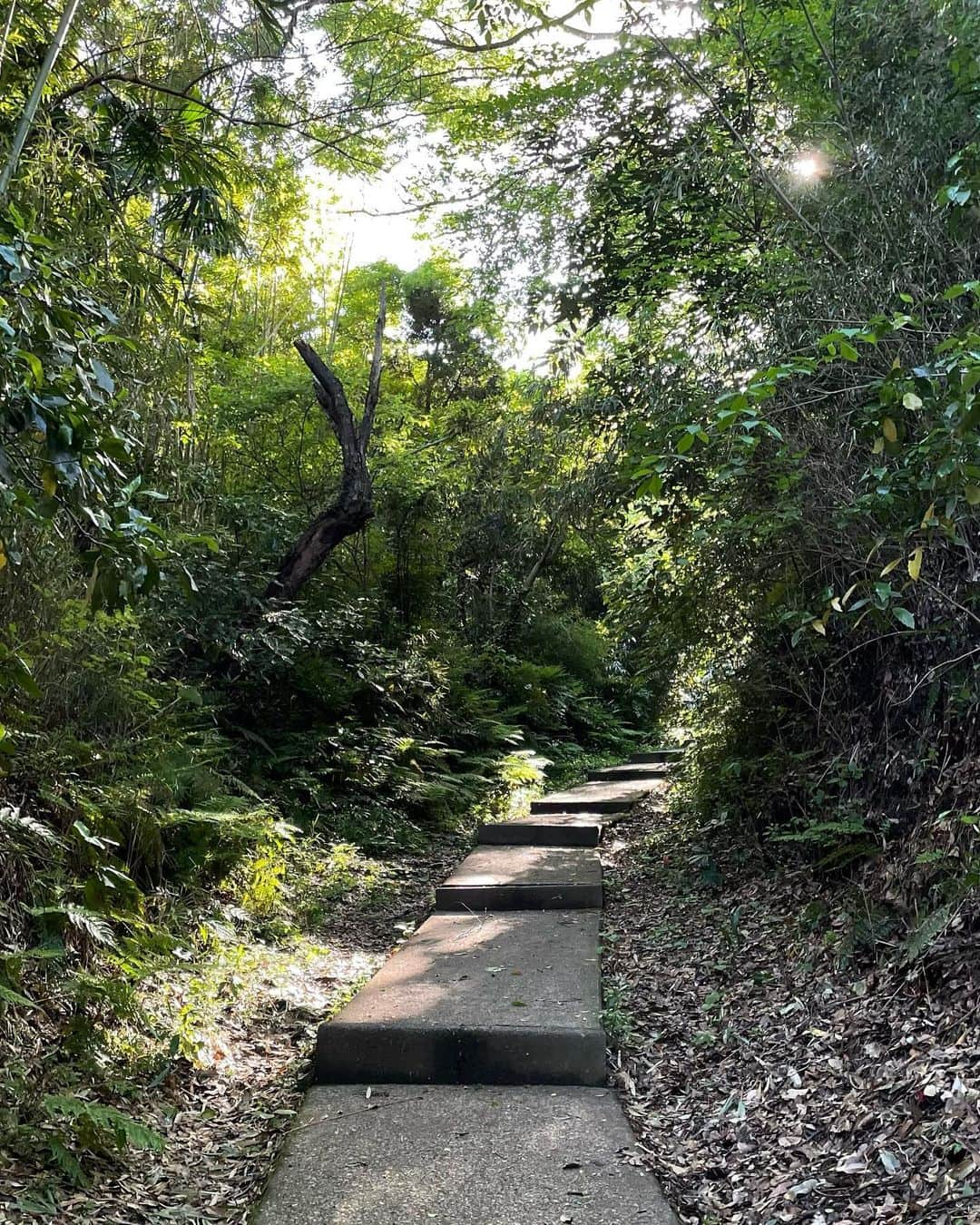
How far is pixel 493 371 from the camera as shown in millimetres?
13031

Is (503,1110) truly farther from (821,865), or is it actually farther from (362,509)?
(362,509)

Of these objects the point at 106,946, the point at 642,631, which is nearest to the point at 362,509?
the point at 642,631

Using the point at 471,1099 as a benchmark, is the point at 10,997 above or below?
above

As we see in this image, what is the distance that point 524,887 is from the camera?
17.1 ft

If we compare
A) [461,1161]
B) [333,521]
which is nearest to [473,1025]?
[461,1161]

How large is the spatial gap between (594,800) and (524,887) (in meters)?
2.70

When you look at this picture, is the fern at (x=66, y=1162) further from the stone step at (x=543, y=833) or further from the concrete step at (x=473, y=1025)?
the stone step at (x=543, y=833)

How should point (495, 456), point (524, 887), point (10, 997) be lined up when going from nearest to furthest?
point (10, 997), point (524, 887), point (495, 456)

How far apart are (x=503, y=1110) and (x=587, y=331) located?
5.25 metres

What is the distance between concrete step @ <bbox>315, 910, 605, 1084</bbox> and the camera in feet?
10.5

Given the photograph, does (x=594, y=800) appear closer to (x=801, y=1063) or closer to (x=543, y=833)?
(x=543, y=833)

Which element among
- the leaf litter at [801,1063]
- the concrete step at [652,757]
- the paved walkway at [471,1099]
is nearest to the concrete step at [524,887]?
the paved walkway at [471,1099]

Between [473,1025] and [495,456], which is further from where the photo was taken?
[495,456]

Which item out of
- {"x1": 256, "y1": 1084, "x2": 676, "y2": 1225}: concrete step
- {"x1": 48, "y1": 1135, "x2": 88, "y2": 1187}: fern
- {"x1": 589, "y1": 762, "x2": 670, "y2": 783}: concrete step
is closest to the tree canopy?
{"x1": 48, "y1": 1135, "x2": 88, "y2": 1187}: fern
